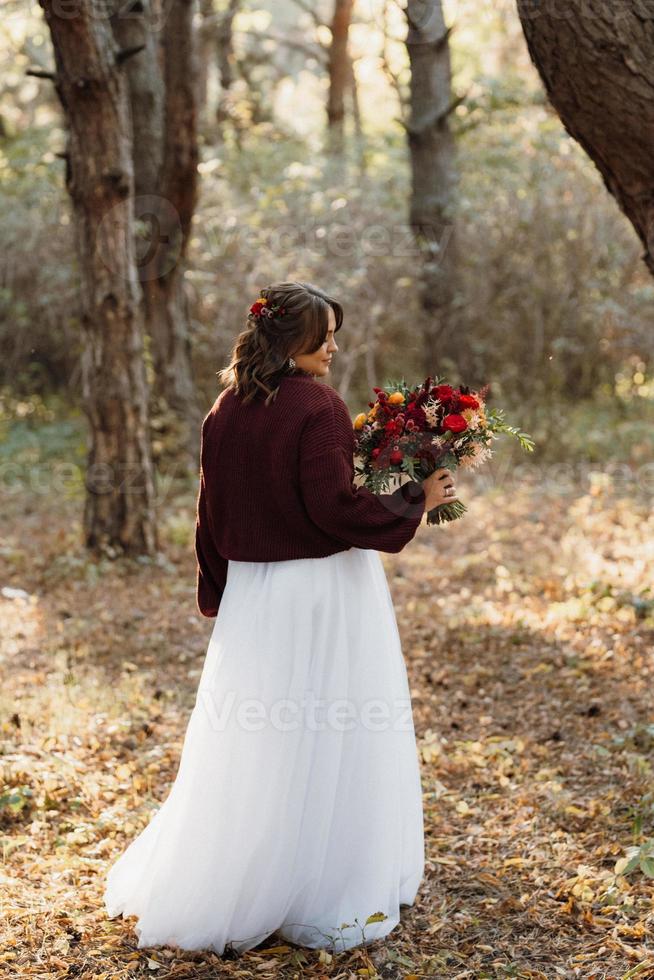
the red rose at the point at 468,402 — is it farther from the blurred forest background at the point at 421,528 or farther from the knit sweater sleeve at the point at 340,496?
the blurred forest background at the point at 421,528

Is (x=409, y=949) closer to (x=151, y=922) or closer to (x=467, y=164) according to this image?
(x=151, y=922)

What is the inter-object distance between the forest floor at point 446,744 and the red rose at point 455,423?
179 centimetres

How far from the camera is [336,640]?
10.9 ft

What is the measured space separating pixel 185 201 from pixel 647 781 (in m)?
6.96

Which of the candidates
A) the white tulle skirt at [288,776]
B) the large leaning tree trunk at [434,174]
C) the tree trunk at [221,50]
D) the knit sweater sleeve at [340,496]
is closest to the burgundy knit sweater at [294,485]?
the knit sweater sleeve at [340,496]

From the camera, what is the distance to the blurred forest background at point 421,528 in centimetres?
380

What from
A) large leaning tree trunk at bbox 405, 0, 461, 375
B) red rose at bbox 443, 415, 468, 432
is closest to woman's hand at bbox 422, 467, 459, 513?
red rose at bbox 443, 415, 468, 432

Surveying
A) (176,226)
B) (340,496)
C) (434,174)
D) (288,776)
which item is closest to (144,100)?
(176,226)

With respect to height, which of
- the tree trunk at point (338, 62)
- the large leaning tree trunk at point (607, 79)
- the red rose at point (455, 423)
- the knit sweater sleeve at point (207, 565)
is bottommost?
the knit sweater sleeve at point (207, 565)

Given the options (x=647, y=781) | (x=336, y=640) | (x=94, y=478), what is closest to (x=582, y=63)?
(x=336, y=640)

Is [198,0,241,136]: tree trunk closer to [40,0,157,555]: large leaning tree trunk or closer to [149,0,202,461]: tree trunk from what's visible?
[149,0,202,461]: tree trunk

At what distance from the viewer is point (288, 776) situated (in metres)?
3.33

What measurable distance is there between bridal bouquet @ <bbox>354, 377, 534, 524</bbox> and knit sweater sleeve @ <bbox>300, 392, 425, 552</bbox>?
3.4 inches

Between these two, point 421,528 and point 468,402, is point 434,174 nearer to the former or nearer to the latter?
point 421,528
